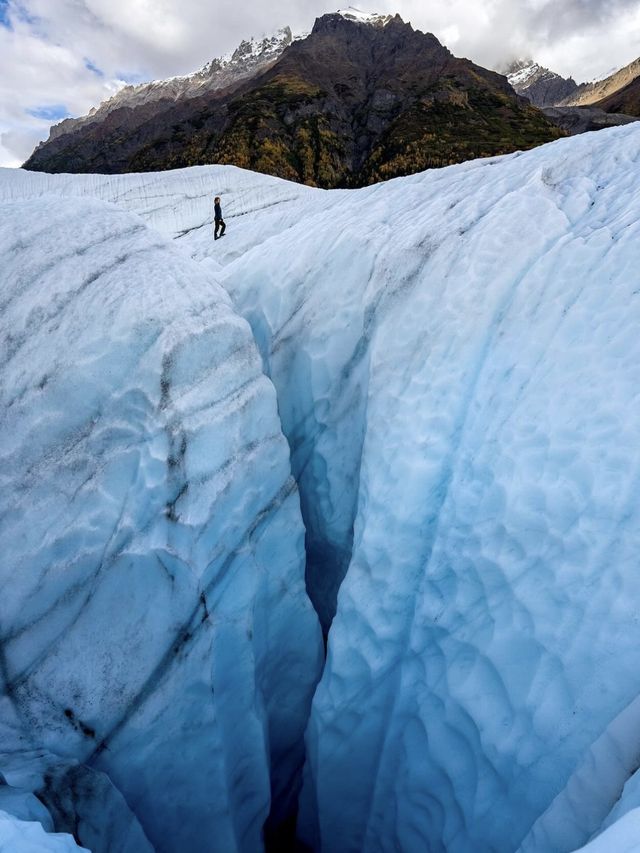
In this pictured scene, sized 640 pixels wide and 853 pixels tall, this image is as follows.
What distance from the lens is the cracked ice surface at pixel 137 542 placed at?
130 inches

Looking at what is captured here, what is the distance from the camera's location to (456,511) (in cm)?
349

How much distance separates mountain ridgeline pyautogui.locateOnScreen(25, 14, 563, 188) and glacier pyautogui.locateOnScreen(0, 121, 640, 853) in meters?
46.6

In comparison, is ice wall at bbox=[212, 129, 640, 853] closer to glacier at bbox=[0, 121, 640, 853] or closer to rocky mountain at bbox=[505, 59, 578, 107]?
glacier at bbox=[0, 121, 640, 853]

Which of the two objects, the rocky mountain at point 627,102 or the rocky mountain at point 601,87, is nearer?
the rocky mountain at point 627,102

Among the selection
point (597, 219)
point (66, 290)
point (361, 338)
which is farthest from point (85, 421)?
point (597, 219)

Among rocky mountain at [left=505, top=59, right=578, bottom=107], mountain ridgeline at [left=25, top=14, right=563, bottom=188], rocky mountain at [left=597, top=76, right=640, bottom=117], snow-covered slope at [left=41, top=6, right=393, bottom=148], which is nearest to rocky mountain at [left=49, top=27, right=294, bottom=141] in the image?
snow-covered slope at [left=41, top=6, right=393, bottom=148]

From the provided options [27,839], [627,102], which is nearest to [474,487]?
[27,839]

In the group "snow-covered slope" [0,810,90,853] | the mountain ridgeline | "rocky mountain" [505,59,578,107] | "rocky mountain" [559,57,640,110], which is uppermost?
"rocky mountain" [505,59,578,107]

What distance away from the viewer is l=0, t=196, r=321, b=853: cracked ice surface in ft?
10.8

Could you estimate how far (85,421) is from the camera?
3549 mm

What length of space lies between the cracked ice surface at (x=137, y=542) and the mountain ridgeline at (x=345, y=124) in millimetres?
47237

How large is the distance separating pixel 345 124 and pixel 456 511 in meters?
66.1

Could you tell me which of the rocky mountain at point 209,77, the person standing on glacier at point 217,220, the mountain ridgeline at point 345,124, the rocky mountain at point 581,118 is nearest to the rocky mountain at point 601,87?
the rocky mountain at point 581,118

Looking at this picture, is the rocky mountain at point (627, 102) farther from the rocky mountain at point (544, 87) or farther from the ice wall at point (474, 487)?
the ice wall at point (474, 487)
